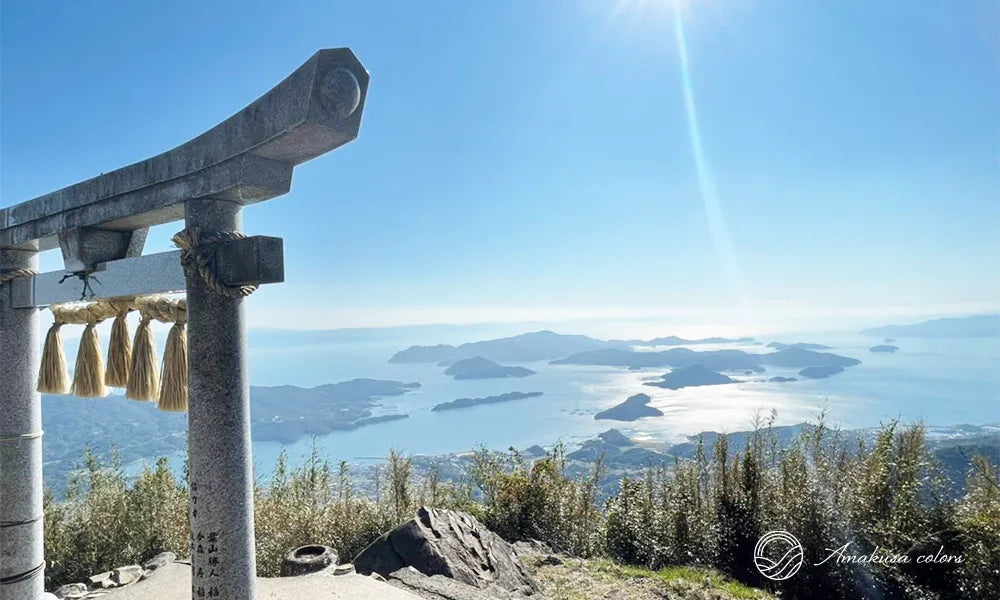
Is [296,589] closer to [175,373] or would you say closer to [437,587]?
[437,587]

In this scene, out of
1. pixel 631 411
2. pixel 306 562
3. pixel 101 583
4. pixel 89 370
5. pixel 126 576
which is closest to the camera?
pixel 89 370

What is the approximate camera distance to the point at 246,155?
1855 mm

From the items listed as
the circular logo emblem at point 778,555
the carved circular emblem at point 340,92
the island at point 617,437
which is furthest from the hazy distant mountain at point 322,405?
the carved circular emblem at point 340,92

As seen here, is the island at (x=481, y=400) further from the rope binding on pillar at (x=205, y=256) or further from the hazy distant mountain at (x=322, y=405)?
the rope binding on pillar at (x=205, y=256)

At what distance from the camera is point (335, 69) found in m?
1.66

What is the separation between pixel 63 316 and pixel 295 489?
4339mm

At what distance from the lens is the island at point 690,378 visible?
31.9 metres

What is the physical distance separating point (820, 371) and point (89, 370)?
33.9 m

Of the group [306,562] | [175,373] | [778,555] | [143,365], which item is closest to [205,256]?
[175,373]

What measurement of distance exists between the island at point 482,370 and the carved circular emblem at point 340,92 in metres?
52.0

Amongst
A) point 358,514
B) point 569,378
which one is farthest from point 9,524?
point 569,378

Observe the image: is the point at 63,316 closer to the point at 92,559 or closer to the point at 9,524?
the point at 9,524

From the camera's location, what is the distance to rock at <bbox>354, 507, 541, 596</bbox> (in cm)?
432

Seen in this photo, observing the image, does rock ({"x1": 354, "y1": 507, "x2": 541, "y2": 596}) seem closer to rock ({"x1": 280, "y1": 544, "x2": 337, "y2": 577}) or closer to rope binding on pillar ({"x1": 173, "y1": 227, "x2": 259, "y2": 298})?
rock ({"x1": 280, "y1": 544, "x2": 337, "y2": 577})
